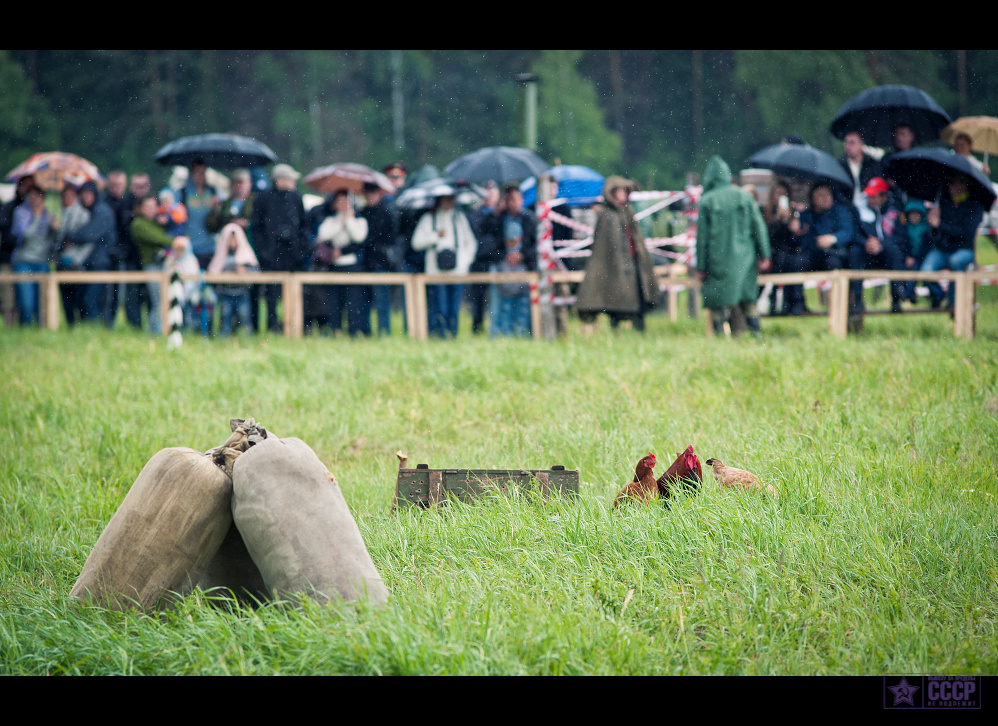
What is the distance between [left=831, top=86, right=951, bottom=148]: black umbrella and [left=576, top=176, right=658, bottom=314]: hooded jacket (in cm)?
367

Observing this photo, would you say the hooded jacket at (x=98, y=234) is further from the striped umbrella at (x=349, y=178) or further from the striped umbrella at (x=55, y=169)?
the striped umbrella at (x=55, y=169)

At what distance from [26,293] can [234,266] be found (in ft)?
11.8

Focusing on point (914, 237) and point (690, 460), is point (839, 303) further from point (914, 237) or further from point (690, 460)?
point (690, 460)

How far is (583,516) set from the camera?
4.27m

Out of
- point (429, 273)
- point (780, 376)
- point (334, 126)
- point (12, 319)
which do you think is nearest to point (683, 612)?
point (780, 376)

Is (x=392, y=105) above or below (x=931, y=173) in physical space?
above

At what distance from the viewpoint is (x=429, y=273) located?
13.0 meters

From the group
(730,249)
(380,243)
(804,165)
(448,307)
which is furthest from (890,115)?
(380,243)

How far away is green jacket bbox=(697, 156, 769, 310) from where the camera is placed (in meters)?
10.9

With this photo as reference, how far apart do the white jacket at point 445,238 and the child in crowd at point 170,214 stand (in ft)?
11.3

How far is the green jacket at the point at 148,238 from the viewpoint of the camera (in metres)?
13.6

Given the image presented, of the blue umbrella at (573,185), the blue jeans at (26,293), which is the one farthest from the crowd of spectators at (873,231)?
the blue jeans at (26,293)

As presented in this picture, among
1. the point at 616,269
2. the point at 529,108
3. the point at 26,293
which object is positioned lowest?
the point at 26,293

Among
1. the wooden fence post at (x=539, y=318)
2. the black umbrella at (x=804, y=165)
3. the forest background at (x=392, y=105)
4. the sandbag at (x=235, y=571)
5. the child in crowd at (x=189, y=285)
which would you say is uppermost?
the forest background at (x=392, y=105)
